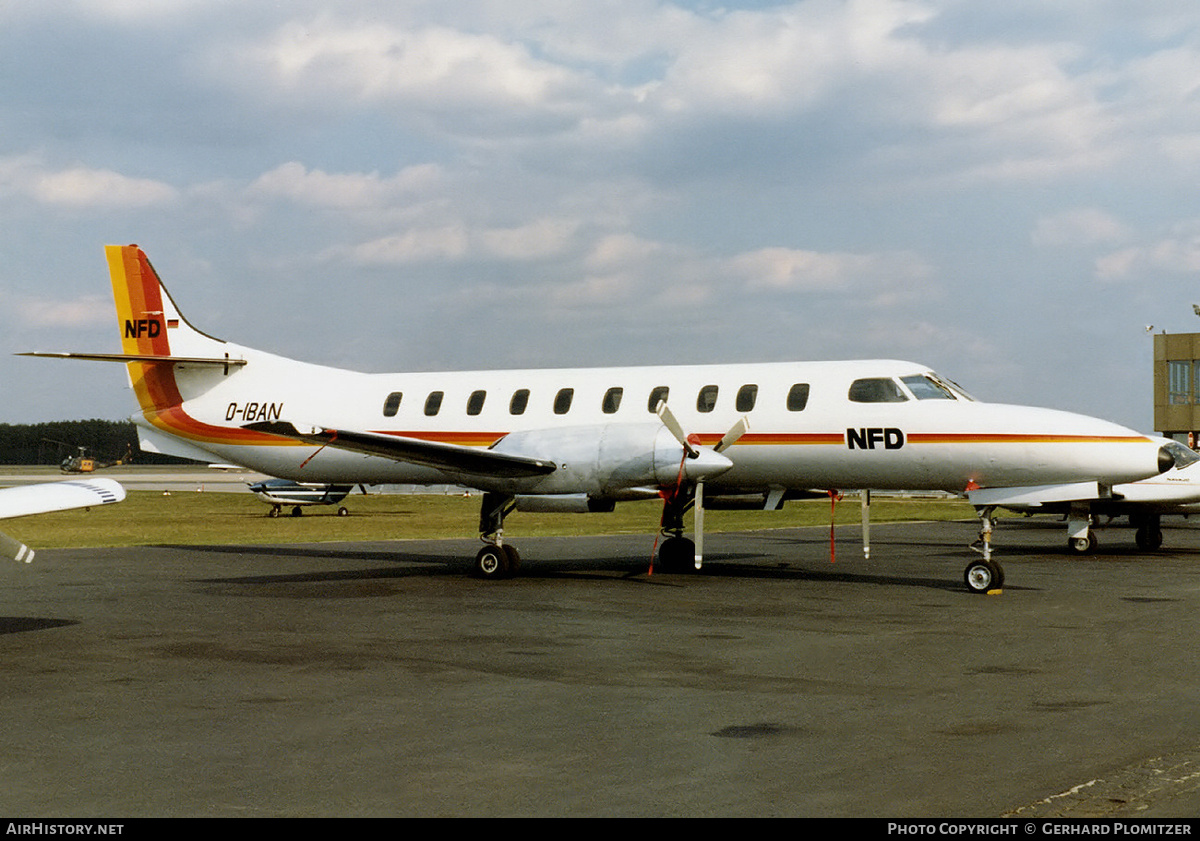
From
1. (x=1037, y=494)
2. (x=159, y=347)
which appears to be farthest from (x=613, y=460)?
(x=159, y=347)

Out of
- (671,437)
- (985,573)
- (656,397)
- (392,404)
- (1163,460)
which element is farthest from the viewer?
(392,404)

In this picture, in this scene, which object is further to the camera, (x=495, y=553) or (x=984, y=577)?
(x=495, y=553)

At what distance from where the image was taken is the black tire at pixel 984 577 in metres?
16.8

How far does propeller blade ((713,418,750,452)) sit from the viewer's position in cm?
1820

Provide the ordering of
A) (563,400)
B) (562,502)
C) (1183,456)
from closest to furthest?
(562,502) < (563,400) < (1183,456)

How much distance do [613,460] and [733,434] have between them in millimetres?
1939

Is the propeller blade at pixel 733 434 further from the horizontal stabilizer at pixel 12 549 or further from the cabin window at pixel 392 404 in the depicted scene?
the horizontal stabilizer at pixel 12 549

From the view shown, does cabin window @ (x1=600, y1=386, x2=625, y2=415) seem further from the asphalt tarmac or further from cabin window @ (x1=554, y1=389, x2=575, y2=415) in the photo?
the asphalt tarmac

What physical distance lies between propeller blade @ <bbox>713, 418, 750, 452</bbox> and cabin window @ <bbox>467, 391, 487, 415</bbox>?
4660 millimetres

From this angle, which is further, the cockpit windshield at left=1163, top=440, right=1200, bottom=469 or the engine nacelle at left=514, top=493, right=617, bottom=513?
the cockpit windshield at left=1163, top=440, right=1200, bottom=469

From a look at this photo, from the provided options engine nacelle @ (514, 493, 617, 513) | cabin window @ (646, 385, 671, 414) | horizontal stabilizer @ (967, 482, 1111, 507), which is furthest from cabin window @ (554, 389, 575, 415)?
horizontal stabilizer @ (967, 482, 1111, 507)

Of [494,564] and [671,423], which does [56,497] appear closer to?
[494,564]

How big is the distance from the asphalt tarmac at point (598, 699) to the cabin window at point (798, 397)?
2785mm

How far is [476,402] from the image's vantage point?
21.2 metres
